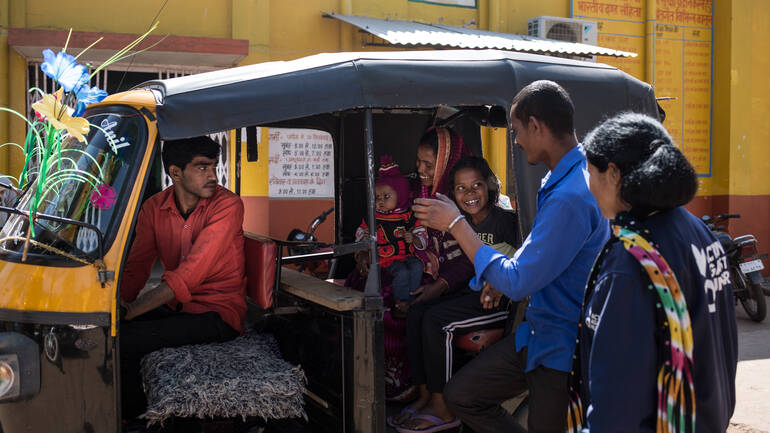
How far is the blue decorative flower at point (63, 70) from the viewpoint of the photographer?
8.57 feet

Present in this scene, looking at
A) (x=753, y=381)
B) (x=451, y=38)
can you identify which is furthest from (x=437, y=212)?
(x=451, y=38)

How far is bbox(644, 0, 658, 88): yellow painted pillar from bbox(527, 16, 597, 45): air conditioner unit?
3.57 ft

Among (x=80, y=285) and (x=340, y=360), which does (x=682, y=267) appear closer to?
(x=340, y=360)

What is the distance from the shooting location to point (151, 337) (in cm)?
322

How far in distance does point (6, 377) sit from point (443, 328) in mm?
1928

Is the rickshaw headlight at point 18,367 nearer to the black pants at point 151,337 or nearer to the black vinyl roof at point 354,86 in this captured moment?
the black pants at point 151,337

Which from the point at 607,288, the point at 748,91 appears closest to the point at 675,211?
the point at 607,288

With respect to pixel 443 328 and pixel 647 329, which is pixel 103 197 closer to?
pixel 443 328

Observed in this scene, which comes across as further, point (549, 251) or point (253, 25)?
point (253, 25)

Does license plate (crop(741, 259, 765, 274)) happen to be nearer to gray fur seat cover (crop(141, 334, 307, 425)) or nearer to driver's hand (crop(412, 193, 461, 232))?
driver's hand (crop(412, 193, 461, 232))

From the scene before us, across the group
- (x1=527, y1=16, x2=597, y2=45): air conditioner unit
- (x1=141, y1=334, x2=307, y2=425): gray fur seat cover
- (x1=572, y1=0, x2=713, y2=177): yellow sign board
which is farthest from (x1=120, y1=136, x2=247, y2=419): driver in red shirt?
(x1=572, y1=0, x2=713, y2=177): yellow sign board

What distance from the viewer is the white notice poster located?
8.59m

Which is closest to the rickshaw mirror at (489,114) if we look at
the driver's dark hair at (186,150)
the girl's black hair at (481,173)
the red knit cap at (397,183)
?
the girl's black hair at (481,173)

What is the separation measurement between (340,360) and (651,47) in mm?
9151
